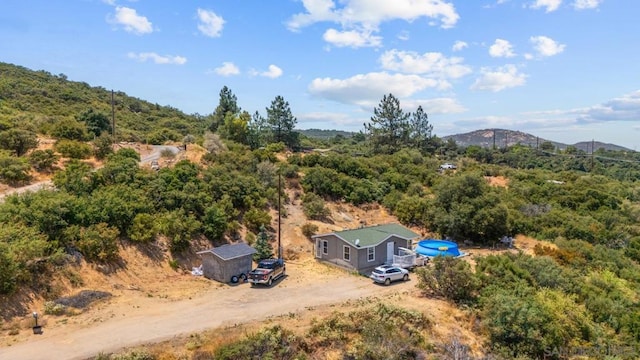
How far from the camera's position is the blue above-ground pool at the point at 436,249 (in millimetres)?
28720

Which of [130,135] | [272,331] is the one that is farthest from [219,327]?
[130,135]

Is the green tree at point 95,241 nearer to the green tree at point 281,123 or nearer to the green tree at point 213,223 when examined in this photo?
the green tree at point 213,223

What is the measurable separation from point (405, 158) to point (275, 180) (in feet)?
75.7

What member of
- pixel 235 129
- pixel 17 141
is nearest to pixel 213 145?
pixel 235 129

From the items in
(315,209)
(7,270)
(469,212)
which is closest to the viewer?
(7,270)

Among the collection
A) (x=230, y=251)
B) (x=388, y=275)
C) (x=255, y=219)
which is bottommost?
(x=388, y=275)

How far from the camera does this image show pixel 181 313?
17.7m

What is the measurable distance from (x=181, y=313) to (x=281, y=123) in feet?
137

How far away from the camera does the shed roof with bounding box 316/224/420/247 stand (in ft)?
85.6

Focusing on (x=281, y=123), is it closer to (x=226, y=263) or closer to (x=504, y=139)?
(x=226, y=263)

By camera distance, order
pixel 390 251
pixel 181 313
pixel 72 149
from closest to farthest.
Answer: pixel 181 313, pixel 390 251, pixel 72 149

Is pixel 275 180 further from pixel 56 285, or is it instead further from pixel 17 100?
pixel 17 100

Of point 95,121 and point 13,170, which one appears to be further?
point 95,121

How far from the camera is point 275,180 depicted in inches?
1447
